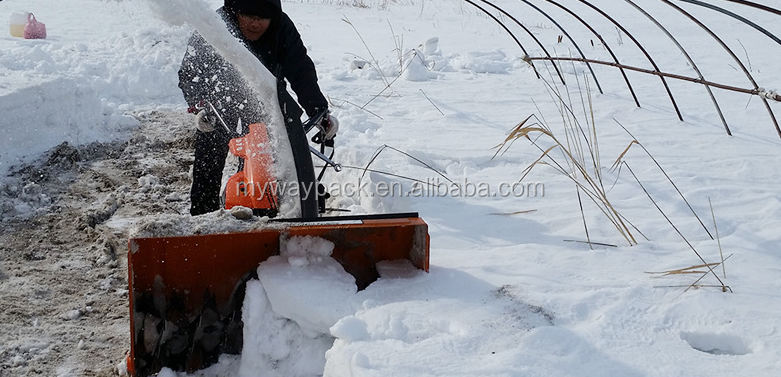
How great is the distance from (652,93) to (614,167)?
2287 millimetres

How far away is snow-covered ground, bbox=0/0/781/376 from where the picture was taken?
2262 millimetres

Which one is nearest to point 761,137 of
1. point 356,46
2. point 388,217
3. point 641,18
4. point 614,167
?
point 614,167

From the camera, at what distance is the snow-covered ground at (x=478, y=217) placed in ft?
7.42

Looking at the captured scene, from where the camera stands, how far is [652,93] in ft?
19.9

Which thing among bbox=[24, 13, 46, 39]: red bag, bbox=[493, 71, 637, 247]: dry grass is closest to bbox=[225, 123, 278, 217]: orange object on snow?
bbox=[493, 71, 637, 247]: dry grass

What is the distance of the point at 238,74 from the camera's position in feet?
10.4

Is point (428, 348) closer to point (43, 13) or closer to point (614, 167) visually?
point (614, 167)

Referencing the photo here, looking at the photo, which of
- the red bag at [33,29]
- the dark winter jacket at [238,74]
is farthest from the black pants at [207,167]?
the red bag at [33,29]

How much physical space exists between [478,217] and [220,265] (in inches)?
62.0

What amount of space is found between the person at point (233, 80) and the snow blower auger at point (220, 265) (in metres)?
0.52

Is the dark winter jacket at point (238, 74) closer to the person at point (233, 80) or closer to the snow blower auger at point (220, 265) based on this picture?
the person at point (233, 80)

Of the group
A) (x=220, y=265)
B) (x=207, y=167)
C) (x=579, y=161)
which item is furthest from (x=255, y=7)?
(x=579, y=161)

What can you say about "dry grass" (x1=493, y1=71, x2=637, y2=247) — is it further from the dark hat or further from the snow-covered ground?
the dark hat

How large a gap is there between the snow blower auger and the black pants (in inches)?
32.5
